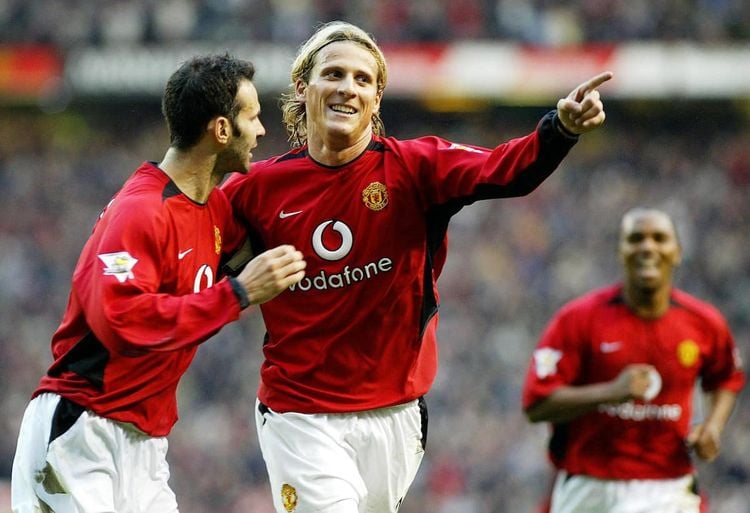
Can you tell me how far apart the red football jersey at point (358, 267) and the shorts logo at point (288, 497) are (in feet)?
0.97

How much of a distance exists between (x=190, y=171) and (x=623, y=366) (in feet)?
8.85

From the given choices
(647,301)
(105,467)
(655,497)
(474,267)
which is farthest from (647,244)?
(474,267)

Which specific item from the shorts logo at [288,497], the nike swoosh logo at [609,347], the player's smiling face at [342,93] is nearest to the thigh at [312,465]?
the shorts logo at [288,497]

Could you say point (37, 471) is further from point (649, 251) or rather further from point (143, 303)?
point (649, 251)

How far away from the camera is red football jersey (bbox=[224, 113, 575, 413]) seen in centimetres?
474

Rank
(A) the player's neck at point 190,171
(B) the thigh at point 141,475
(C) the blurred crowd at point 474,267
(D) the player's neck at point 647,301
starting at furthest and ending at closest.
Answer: (C) the blurred crowd at point 474,267, (D) the player's neck at point 647,301, (A) the player's neck at point 190,171, (B) the thigh at point 141,475

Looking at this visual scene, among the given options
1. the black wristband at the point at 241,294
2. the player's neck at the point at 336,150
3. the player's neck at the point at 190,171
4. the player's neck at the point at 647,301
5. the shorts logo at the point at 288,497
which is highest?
the player's neck at the point at 336,150

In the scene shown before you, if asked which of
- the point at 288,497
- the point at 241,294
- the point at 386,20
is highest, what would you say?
the point at 386,20

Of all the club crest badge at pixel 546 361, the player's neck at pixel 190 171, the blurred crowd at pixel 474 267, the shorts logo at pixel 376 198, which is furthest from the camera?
the blurred crowd at pixel 474 267

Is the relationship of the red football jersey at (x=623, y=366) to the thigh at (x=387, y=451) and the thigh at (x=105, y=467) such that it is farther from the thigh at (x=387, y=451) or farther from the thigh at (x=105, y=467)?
the thigh at (x=105, y=467)

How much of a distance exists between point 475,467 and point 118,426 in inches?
395

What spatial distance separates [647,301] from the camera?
6.36 m

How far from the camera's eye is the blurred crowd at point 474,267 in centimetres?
1420

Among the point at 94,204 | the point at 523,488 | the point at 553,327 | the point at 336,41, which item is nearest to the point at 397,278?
the point at 336,41
